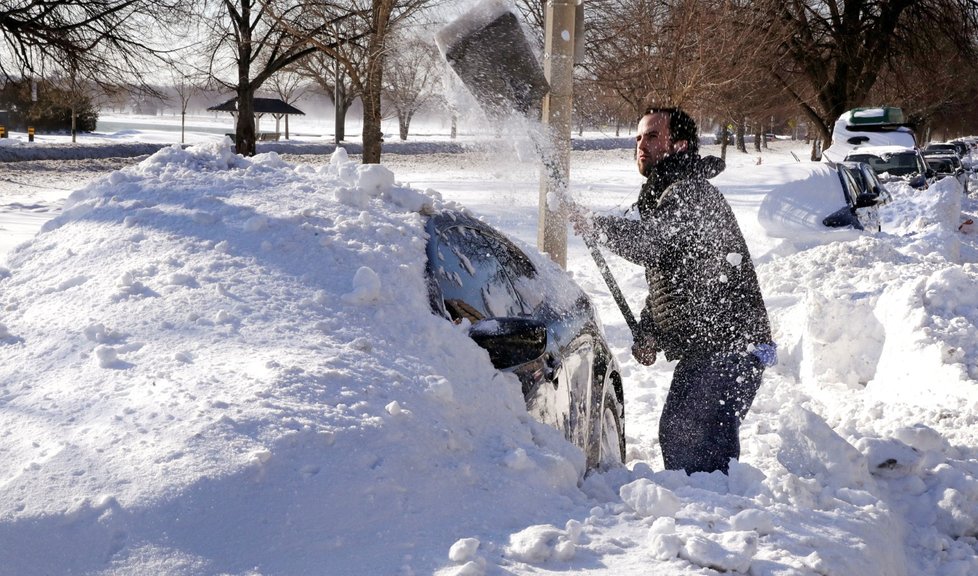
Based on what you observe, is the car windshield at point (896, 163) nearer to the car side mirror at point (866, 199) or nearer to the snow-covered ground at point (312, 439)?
the car side mirror at point (866, 199)

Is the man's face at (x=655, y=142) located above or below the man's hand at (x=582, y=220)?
above

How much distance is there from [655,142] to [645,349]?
86 centimetres

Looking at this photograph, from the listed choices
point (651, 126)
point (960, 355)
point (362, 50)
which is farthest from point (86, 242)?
point (362, 50)

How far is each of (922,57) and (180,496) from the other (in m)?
28.2

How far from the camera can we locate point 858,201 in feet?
41.1

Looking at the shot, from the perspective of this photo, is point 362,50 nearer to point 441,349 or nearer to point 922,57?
point 441,349

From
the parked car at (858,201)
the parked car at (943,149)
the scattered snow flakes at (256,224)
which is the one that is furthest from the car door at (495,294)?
the parked car at (943,149)

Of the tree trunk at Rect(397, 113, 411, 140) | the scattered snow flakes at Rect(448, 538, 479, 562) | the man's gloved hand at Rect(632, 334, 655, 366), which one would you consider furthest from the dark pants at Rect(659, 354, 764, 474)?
the tree trunk at Rect(397, 113, 411, 140)

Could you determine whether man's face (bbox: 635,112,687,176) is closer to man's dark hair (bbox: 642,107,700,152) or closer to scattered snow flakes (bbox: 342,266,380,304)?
man's dark hair (bbox: 642,107,700,152)

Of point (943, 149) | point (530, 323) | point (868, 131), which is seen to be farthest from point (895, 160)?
point (530, 323)

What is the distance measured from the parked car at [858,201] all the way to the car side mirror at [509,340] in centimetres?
995

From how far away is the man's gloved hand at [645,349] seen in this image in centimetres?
403

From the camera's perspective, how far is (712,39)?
14.0 meters

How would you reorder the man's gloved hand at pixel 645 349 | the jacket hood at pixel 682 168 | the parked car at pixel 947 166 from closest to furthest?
1. the jacket hood at pixel 682 168
2. the man's gloved hand at pixel 645 349
3. the parked car at pixel 947 166
